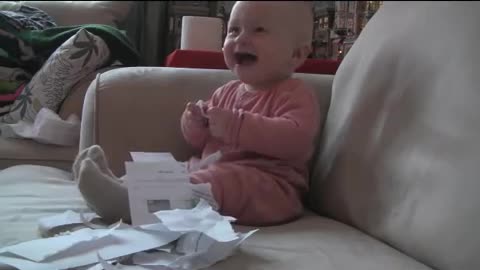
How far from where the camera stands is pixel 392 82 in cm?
83

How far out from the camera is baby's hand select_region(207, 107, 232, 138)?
0.85 metres

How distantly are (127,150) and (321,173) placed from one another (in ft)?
1.09

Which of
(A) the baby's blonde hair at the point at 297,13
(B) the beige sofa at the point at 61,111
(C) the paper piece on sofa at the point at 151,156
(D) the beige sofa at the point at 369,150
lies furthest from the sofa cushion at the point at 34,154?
(A) the baby's blonde hair at the point at 297,13

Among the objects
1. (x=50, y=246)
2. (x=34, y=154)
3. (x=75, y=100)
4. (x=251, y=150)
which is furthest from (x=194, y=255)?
(x=75, y=100)

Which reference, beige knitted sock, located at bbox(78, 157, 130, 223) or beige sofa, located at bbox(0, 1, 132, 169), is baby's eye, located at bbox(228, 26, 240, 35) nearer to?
beige knitted sock, located at bbox(78, 157, 130, 223)

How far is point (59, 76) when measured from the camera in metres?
1.51

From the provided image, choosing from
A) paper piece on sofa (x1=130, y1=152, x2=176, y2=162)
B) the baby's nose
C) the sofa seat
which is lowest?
the sofa seat

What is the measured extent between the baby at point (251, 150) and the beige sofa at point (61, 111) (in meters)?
0.54

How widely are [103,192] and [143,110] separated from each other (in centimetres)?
29

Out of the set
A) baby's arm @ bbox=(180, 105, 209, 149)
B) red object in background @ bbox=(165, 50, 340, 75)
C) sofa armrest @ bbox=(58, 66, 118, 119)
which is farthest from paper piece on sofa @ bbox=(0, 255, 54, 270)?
sofa armrest @ bbox=(58, 66, 118, 119)

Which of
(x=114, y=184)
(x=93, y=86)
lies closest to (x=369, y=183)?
(x=114, y=184)

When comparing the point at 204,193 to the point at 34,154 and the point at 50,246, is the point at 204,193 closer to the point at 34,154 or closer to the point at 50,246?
the point at 50,246

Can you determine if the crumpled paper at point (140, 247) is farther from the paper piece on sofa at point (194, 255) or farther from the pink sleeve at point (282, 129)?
the pink sleeve at point (282, 129)

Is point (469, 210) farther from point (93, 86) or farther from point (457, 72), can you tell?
point (93, 86)
